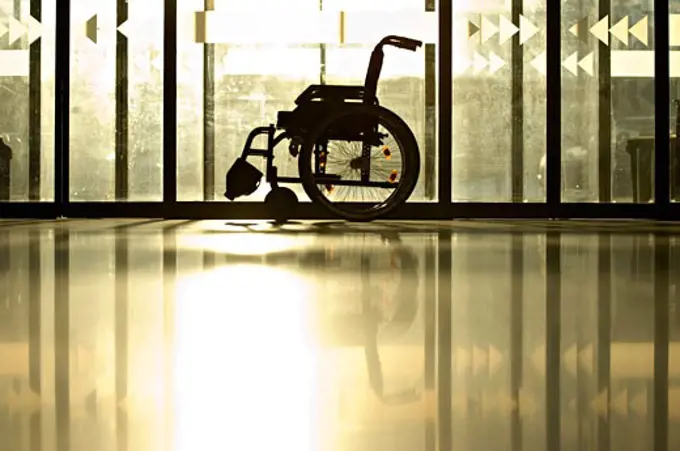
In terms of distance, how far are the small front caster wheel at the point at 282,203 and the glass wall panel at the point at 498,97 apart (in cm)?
131

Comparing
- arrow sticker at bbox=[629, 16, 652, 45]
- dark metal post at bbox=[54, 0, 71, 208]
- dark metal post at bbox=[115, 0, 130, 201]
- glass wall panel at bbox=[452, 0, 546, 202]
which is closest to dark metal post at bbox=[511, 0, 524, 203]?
glass wall panel at bbox=[452, 0, 546, 202]

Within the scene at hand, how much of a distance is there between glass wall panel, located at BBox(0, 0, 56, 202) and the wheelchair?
5.72 feet

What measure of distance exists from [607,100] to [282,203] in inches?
87.7

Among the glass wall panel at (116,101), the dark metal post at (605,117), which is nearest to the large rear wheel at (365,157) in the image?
the glass wall panel at (116,101)

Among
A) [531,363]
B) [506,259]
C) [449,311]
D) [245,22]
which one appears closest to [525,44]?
[245,22]

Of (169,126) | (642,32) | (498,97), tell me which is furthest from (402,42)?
(642,32)

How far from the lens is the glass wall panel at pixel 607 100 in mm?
7309

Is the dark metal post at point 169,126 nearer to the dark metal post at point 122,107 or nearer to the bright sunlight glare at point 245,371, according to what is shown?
the dark metal post at point 122,107

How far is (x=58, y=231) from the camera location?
5324mm

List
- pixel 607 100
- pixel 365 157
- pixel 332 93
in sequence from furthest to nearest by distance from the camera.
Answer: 1. pixel 607 100
2. pixel 332 93
3. pixel 365 157

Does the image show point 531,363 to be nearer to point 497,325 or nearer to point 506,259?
point 497,325

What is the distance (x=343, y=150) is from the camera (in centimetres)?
616

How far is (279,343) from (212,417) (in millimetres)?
497

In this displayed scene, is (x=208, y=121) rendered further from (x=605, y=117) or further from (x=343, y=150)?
(x=605, y=117)
